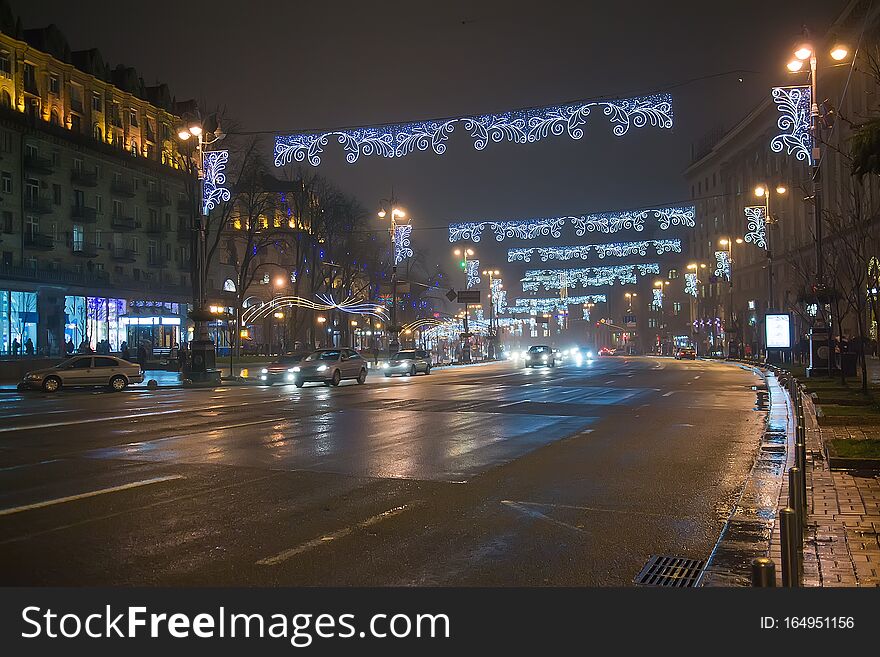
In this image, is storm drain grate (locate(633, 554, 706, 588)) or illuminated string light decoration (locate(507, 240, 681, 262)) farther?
illuminated string light decoration (locate(507, 240, 681, 262))

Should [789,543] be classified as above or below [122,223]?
below

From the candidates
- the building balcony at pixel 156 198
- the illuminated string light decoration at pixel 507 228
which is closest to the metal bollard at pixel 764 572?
the illuminated string light decoration at pixel 507 228

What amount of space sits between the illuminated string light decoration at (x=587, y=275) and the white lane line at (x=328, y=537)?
93.9m

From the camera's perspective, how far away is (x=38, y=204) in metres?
53.8

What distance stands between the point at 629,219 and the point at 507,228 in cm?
818

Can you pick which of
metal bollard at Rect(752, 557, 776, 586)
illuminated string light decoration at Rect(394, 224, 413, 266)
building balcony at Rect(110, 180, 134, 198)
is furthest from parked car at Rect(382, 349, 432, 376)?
metal bollard at Rect(752, 557, 776, 586)

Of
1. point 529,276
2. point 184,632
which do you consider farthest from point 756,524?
point 529,276

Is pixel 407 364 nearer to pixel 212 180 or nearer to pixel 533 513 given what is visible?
pixel 212 180

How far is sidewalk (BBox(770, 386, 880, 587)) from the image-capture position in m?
6.04

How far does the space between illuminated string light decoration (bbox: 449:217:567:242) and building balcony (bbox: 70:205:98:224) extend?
29.1 metres

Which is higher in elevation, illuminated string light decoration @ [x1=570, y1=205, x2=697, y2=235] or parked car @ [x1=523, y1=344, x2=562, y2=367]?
illuminated string light decoration @ [x1=570, y1=205, x2=697, y2=235]

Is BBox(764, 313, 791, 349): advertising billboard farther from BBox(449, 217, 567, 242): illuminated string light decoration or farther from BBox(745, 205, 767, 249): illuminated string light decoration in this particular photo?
BBox(745, 205, 767, 249): illuminated string light decoration

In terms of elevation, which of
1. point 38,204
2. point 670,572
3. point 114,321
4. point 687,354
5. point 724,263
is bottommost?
point 687,354

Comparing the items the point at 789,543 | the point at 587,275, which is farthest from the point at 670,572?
the point at 587,275
